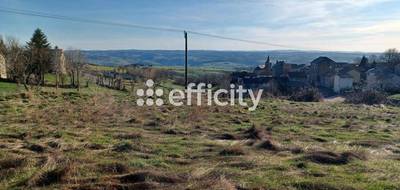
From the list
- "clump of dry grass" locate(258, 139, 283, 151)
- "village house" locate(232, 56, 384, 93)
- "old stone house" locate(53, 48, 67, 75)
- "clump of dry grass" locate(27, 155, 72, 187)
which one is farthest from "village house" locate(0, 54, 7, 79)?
"clump of dry grass" locate(27, 155, 72, 187)

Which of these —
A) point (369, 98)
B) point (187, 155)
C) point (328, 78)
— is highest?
point (187, 155)

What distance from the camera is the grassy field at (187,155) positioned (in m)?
6.69

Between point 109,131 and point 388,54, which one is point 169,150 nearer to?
point 109,131

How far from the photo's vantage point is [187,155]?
921 cm

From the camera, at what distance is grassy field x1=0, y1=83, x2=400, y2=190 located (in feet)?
21.9

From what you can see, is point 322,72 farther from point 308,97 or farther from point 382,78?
point 308,97

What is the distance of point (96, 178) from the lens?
22.0 feet

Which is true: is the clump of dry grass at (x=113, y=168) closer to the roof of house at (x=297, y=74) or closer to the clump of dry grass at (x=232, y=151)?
the clump of dry grass at (x=232, y=151)

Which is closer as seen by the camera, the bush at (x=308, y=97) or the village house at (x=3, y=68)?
the bush at (x=308, y=97)

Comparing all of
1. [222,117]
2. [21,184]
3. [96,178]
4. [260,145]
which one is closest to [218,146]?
[260,145]

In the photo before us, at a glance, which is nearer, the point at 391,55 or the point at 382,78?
the point at 382,78

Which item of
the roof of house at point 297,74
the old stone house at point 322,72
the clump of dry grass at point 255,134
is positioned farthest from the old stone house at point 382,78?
the clump of dry grass at point 255,134
